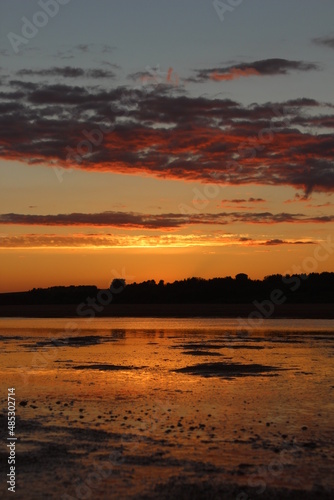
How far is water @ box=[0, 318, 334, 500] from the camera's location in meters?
13.3

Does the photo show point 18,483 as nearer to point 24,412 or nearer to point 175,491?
point 175,491

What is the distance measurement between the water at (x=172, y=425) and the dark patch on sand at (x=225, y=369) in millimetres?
49

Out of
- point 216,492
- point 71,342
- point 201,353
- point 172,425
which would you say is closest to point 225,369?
point 201,353

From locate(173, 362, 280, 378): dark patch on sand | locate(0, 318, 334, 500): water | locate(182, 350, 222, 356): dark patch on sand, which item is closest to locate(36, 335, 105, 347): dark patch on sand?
locate(0, 318, 334, 500): water

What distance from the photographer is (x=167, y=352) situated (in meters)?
38.6

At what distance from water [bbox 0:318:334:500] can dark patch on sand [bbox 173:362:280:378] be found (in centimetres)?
5

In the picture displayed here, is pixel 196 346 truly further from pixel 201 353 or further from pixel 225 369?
pixel 225 369

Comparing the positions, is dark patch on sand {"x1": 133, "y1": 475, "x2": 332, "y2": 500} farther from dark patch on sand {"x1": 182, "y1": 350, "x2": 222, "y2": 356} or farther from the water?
dark patch on sand {"x1": 182, "y1": 350, "x2": 222, "y2": 356}

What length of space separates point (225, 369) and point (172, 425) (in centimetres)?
1262

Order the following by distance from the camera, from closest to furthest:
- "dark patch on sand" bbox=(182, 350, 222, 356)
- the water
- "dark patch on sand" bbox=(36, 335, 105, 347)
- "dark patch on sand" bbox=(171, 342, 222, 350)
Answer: the water
"dark patch on sand" bbox=(182, 350, 222, 356)
"dark patch on sand" bbox=(171, 342, 222, 350)
"dark patch on sand" bbox=(36, 335, 105, 347)

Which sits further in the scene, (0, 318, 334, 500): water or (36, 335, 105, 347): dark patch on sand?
(36, 335, 105, 347): dark patch on sand

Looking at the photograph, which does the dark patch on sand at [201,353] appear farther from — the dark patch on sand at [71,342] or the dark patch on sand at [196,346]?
the dark patch on sand at [71,342]

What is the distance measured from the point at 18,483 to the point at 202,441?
15.7ft

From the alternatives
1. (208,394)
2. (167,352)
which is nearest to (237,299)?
(167,352)
